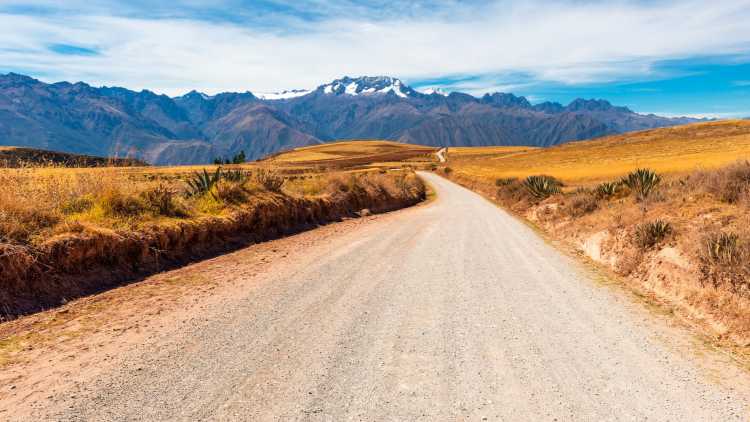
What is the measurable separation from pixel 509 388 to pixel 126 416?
365 centimetres

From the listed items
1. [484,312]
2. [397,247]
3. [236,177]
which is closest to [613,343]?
[484,312]

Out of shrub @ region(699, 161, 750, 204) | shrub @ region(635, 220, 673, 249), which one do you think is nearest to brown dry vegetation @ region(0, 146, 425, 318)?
shrub @ region(635, 220, 673, 249)

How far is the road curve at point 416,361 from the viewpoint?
400 cm

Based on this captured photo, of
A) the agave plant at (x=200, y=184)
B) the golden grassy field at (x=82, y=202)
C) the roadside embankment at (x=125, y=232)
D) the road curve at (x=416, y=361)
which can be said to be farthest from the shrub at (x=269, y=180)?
the road curve at (x=416, y=361)

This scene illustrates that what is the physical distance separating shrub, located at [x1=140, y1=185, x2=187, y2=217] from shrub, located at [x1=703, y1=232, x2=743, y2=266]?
11.3 metres

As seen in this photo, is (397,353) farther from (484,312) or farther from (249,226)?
(249,226)

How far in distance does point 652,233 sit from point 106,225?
11725 mm

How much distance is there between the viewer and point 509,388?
437 centimetres

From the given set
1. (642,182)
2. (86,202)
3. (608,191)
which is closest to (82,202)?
(86,202)

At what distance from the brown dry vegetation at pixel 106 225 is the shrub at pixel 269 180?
7cm

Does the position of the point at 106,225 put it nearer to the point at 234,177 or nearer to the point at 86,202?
the point at 86,202

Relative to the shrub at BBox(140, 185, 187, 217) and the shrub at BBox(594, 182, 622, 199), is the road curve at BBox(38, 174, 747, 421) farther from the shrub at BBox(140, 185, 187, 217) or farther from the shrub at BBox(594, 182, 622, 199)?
the shrub at BBox(594, 182, 622, 199)

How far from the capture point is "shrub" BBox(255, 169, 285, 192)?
52.1ft

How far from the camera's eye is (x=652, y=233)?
945cm
